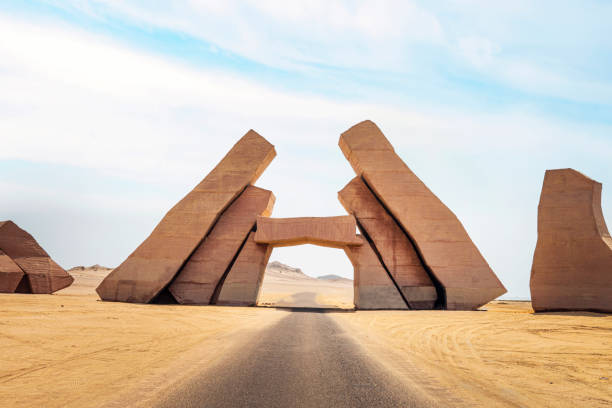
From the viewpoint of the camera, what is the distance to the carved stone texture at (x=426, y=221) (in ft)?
61.7

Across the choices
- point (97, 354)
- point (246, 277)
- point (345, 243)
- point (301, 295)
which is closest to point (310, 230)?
point (345, 243)

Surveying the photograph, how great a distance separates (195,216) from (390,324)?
37.5ft

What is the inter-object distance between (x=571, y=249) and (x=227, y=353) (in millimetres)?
16469

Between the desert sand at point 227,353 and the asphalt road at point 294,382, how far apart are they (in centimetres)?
29

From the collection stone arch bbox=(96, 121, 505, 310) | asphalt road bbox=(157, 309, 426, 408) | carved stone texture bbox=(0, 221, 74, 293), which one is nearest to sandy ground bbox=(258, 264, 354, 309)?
stone arch bbox=(96, 121, 505, 310)

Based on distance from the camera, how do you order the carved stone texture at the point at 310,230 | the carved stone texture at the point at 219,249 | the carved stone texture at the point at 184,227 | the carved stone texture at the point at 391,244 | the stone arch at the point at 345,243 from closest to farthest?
the stone arch at the point at 345,243
the carved stone texture at the point at 184,227
the carved stone texture at the point at 391,244
the carved stone texture at the point at 219,249
the carved stone texture at the point at 310,230

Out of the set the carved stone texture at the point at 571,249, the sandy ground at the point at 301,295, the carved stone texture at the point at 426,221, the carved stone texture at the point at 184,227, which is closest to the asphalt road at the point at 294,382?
the carved stone texture at the point at 426,221

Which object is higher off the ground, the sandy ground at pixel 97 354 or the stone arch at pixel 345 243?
the stone arch at pixel 345 243

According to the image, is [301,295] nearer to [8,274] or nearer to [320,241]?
[320,241]

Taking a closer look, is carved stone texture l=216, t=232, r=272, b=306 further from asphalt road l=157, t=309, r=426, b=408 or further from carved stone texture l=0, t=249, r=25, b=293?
asphalt road l=157, t=309, r=426, b=408

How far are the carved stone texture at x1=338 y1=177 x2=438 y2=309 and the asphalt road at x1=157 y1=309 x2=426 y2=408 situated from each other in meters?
13.0

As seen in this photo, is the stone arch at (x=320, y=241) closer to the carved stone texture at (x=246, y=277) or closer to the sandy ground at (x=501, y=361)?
the carved stone texture at (x=246, y=277)

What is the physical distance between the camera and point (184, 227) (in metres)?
20.4

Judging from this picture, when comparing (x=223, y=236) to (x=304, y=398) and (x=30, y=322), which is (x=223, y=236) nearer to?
(x=30, y=322)
